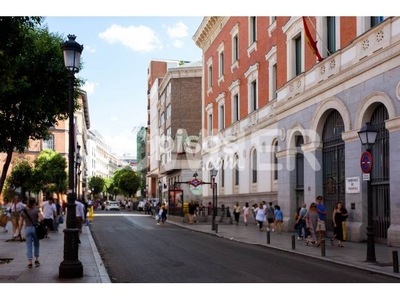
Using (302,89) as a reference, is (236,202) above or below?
below

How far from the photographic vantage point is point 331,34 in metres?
24.8

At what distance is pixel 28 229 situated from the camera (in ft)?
44.0

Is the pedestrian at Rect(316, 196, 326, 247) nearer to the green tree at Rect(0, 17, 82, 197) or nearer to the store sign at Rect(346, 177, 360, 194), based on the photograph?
the store sign at Rect(346, 177, 360, 194)

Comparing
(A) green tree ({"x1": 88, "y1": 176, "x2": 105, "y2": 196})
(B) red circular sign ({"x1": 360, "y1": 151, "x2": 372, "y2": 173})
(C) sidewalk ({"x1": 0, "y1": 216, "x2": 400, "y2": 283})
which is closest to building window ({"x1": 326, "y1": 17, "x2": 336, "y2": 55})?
(C) sidewalk ({"x1": 0, "y1": 216, "x2": 400, "y2": 283})

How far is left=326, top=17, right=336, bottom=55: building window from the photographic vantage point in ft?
80.2

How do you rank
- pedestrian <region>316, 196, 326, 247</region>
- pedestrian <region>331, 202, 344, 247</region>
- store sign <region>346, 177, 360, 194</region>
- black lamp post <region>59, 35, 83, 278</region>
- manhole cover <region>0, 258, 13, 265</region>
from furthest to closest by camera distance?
1. store sign <region>346, 177, 360, 194</region>
2. pedestrian <region>316, 196, 326, 247</region>
3. pedestrian <region>331, 202, 344, 247</region>
4. manhole cover <region>0, 258, 13, 265</region>
5. black lamp post <region>59, 35, 83, 278</region>

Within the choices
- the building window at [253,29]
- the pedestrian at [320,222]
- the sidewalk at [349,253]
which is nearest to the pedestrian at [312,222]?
the pedestrian at [320,222]

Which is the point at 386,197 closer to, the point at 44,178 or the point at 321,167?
the point at 321,167

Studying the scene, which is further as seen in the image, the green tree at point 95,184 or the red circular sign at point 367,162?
the green tree at point 95,184

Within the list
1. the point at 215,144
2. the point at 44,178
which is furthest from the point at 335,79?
the point at 44,178

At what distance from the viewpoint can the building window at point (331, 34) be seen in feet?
80.2

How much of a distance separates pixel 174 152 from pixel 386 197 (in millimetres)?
49764

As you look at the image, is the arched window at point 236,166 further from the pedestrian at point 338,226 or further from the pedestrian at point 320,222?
the pedestrian at point 338,226

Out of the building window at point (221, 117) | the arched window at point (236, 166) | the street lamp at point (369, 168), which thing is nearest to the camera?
the street lamp at point (369, 168)
